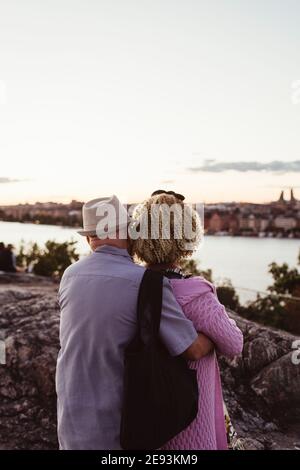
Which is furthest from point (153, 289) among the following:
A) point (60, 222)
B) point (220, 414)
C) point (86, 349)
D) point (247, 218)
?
point (247, 218)

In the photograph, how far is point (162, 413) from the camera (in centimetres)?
142

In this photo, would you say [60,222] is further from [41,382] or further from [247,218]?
[247,218]

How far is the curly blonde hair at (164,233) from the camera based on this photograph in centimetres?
171

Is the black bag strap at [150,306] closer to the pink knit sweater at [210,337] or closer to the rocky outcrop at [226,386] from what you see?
the pink knit sweater at [210,337]

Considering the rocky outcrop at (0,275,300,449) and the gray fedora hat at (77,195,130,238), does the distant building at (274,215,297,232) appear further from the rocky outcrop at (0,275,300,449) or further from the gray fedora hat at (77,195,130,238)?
the gray fedora hat at (77,195,130,238)

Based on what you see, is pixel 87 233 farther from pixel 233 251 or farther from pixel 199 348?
pixel 233 251

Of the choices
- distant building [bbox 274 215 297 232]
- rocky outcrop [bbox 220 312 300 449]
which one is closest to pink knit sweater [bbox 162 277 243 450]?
rocky outcrop [bbox 220 312 300 449]

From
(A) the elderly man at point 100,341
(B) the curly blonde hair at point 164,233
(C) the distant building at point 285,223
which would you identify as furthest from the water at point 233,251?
(C) the distant building at point 285,223

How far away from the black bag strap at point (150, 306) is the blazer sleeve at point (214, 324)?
0.17 meters

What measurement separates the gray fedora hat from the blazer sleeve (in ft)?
1.10

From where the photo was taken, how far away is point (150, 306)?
1429 mm

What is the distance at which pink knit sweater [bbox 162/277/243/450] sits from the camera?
156 centimetres

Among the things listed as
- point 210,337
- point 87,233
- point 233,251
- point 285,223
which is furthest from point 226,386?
point 285,223
